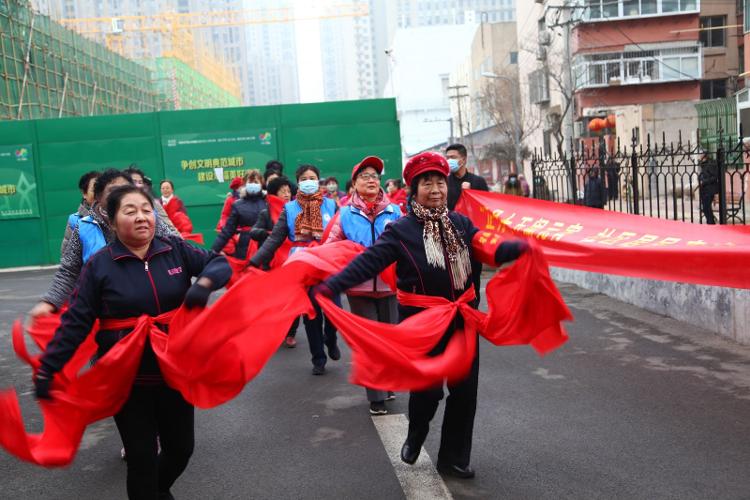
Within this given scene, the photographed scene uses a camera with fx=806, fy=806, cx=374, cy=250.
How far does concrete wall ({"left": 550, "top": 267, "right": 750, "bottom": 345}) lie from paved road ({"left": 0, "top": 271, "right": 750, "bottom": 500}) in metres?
0.30

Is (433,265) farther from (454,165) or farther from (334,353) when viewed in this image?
(454,165)

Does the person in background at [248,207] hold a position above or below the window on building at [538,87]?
below

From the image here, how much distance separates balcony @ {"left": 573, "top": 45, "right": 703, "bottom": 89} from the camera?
40.5 m

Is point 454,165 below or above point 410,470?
above

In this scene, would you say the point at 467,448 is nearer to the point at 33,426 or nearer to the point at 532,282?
the point at 532,282

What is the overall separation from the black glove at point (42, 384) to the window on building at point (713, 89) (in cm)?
4454

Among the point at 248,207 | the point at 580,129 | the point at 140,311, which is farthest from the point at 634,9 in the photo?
the point at 140,311

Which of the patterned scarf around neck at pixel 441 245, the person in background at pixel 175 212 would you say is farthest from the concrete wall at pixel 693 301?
the person in background at pixel 175 212

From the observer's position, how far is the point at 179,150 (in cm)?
1958

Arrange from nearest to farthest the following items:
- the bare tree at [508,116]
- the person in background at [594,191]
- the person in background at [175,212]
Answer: the person in background at [175,212] < the person in background at [594,191] < the bare tree at [508,116]

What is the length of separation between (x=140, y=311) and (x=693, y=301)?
651cm

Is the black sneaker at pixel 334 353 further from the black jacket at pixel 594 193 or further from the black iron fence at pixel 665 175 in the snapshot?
the black jacket at pixel 594 193

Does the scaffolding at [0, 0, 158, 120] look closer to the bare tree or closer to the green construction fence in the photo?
the green construction fence

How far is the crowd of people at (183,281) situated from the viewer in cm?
371
